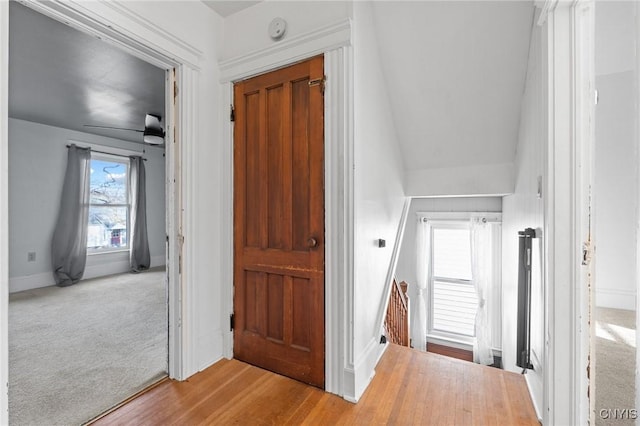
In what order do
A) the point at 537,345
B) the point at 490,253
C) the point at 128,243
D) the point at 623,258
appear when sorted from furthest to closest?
the point at 128,243 → the point at 490,253 → the point at 623,258 → the point at 537,345

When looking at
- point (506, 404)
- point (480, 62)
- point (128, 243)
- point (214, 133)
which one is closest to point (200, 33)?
point (214, 133)

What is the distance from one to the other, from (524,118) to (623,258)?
1910mm

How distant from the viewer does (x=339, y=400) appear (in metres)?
1.63

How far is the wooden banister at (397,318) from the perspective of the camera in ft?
9.75

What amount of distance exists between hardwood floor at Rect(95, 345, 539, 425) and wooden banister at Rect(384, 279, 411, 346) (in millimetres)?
999

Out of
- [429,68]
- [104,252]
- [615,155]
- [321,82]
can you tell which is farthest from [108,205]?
[615,155]

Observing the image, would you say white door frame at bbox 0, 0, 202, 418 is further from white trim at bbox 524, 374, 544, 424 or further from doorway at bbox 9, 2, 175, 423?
white trim at bbox 524, 374, 544, 424

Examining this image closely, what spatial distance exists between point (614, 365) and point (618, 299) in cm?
82

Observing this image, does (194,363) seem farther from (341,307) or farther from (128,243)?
(128,243)

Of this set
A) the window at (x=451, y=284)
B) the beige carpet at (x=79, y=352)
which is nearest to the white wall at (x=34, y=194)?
the beige carpet at (x=79, y=352)

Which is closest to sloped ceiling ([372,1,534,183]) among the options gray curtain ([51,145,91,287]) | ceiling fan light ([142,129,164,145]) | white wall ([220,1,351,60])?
white wall ([220,1,351,60])

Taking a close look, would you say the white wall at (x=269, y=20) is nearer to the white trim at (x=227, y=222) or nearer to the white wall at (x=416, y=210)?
the white trim at (x=227, y=222)

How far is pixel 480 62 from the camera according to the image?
1.91 m

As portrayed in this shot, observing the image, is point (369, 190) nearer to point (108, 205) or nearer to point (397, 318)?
point (397, 318)
